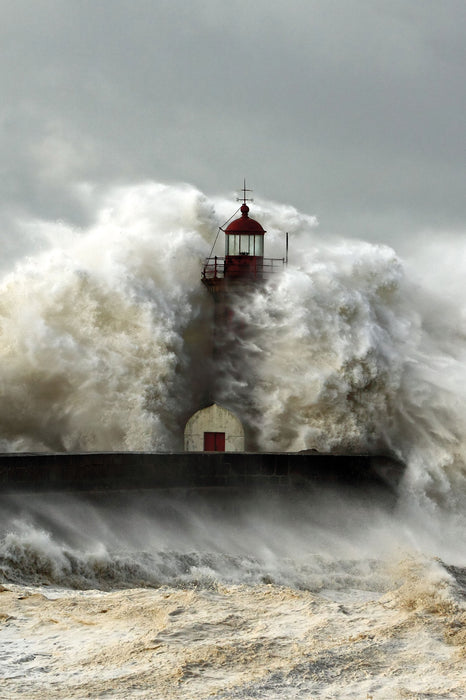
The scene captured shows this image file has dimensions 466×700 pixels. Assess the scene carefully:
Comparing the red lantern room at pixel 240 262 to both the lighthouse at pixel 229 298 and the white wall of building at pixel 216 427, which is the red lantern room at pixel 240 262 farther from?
the white wall of building at pixel 216 427

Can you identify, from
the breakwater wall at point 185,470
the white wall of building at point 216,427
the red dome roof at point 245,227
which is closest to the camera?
the breakwater wall at point 185,470

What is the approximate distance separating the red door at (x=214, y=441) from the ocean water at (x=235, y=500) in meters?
0.52

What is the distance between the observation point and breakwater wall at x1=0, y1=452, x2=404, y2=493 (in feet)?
31.3

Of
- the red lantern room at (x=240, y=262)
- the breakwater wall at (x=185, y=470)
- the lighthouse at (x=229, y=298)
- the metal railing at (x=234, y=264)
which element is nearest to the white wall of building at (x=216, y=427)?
the lighthouse at (x=229, y=298)

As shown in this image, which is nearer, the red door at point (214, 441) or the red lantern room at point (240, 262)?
the red door at point (214, 441)

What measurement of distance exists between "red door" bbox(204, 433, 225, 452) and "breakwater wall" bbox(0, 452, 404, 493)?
2.47 m

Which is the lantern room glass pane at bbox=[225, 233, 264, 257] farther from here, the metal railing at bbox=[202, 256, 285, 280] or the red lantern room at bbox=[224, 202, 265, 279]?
the metal railing at bbox=[202, 256, 285, 280]

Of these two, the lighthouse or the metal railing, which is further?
the metal railing

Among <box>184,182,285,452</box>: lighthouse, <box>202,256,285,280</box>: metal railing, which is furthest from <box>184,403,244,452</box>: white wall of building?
<box>202,256,285,280</box>: metal railing

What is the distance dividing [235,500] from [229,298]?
166 inches

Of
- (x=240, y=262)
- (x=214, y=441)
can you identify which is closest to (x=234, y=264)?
(x=240, y=262)

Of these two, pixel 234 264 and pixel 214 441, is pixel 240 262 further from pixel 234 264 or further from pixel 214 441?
pixel 214 441

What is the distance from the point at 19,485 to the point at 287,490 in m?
3.52

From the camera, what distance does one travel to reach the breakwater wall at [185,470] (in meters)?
9.56
